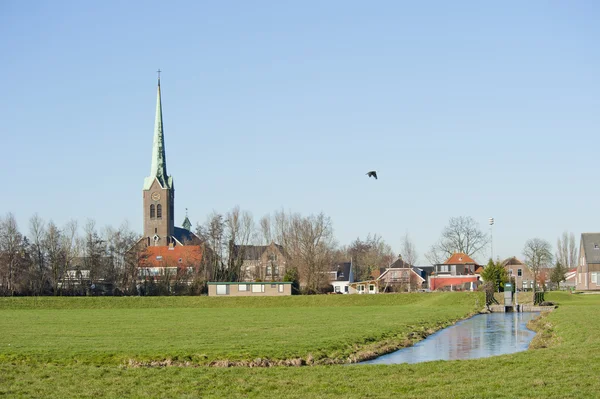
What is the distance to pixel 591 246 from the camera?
100188 millimetres

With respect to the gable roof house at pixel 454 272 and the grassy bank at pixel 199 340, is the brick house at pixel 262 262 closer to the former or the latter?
the gable roof house at pixel 454 272

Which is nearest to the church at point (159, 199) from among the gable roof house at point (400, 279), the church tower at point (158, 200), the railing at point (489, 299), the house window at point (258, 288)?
the church tower at point (158, 200)

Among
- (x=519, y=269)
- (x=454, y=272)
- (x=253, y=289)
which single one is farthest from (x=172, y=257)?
(x=519, y=269)

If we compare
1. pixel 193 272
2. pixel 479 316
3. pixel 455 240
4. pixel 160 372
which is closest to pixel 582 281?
pixel 455 240

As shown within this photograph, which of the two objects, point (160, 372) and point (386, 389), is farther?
point (160, 372)

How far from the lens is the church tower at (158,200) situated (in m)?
154

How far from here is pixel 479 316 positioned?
208 ft

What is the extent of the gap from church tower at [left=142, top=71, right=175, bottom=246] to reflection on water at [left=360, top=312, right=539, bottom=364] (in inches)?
4263

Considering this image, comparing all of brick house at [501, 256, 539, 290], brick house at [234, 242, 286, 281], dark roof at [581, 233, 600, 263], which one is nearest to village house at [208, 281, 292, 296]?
brick house at [234, 242, 286, 281]

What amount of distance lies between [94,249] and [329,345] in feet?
278

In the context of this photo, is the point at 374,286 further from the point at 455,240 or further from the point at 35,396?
the point at 35,396

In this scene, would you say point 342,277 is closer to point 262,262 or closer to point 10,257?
point 262,262

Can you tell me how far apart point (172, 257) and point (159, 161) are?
3561 cm

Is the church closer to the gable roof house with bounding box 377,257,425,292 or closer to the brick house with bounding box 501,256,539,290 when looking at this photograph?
the gable roof house with bounding box 377,257,425,292
